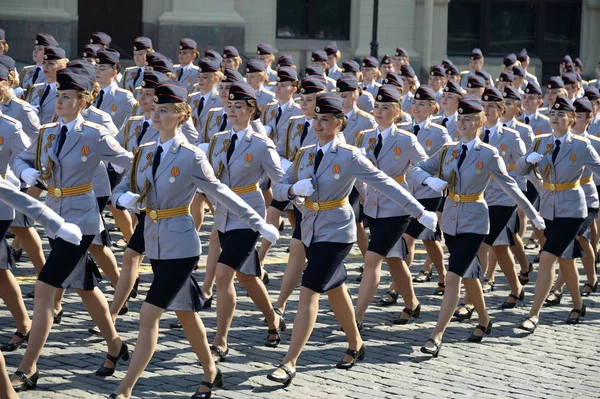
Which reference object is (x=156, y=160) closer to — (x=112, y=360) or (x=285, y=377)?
(x=112, y=360)

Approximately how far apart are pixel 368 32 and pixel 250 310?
59.1 feet

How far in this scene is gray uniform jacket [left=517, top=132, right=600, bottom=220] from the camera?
11.5 m

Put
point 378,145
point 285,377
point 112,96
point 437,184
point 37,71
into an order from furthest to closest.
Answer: point 37,71, point 112,96, point 378,145, point 437,184, point 285,377

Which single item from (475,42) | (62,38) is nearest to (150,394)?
(62,38)

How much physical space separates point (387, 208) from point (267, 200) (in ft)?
9.92

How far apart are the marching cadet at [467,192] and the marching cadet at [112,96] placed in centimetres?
400

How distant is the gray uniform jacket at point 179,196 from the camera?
8492mm

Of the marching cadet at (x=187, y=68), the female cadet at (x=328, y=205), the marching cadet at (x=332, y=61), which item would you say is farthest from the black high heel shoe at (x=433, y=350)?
the marching cadet at (x=332, y=61)

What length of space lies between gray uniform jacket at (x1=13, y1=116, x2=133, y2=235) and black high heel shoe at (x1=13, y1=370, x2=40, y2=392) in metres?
1.10

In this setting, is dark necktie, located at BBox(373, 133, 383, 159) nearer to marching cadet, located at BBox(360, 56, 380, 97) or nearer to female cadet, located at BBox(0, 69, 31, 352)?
female cadet, located at BBox(0, 69, 31, 352)

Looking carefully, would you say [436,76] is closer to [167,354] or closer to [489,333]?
Answer: [489,333]

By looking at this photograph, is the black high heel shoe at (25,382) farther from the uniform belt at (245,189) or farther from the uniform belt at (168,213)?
the uniform belt at (245,189)

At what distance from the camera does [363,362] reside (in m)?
9.84

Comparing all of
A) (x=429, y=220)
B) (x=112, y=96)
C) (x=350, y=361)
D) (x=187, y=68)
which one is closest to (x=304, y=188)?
(x=429, y=220)
